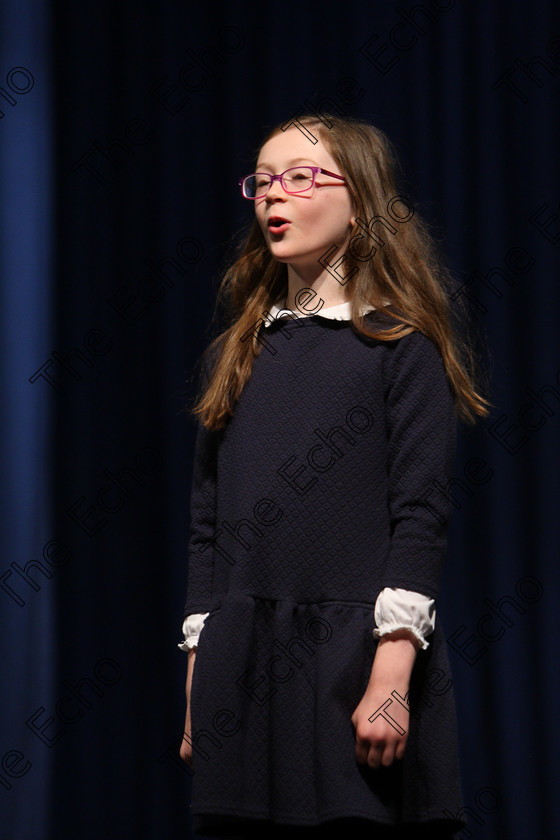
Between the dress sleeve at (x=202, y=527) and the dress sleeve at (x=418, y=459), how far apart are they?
0.26 m

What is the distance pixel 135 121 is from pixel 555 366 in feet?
3.36

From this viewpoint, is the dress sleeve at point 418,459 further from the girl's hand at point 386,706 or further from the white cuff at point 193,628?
the white cuff at point 193,628

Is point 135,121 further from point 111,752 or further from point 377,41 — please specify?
point 111,752

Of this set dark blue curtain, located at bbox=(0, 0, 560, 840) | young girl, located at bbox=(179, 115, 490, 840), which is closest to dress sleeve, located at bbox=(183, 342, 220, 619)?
young girl, located at bbox=(179, 115, 490, 840)

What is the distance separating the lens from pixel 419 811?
3.50ft

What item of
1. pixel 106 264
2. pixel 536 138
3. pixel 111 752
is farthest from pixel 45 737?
pixel 536 138

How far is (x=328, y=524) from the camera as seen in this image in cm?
115

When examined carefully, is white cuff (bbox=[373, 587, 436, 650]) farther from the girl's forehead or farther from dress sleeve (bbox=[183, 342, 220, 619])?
the girl's forehead

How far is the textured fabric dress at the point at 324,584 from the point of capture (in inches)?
42.1

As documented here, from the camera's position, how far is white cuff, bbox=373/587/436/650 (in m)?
1.06

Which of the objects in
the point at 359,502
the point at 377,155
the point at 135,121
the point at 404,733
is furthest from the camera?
the point at 135,121

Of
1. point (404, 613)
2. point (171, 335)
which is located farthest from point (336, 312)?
point (171, 335)

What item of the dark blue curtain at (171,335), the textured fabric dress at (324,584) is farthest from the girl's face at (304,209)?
the dark blue curtain at (171,335)

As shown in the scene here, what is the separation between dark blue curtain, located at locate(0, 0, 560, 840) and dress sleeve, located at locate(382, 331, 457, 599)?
2.69ft
